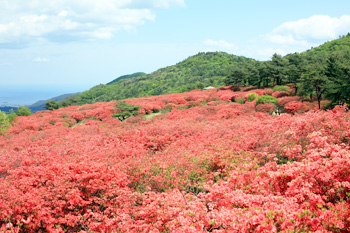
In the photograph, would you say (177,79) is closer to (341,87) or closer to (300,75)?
(300,75)

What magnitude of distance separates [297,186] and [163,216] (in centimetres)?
321

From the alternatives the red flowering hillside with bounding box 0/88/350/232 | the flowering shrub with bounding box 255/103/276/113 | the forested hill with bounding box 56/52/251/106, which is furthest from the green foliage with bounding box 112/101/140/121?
the forested hill with bounding box 56/52/251/106

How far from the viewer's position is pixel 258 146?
11.2 meters

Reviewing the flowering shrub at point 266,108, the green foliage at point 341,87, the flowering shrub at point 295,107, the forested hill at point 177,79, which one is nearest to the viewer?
the green foliage at point 341,87

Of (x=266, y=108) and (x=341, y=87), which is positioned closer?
(x=341, y=87)

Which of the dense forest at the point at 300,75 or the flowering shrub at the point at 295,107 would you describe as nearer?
the dense forest at the point at 300,75

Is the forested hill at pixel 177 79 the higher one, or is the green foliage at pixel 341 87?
the forested hill at pixel 177 79

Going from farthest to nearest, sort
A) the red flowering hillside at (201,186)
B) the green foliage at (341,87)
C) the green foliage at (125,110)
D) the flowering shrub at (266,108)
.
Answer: the green foliage at (125,110) → the flowering shrub at (266,108) → the green foliage at (341,87) → the red flowering hillside at (201,186)

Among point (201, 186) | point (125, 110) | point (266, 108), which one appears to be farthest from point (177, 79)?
point (201, 186)

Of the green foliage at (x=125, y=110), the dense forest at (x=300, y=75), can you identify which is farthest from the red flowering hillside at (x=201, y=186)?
the green foliage at (x=125, y=110)

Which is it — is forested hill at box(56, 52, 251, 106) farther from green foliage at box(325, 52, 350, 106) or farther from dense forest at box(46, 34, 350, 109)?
green foliage at box(325, 52, 350, 106)

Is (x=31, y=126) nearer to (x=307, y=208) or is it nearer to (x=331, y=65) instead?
(x=307, y=208)

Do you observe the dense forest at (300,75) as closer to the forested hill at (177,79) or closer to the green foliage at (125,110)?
the forested hill at (177,79)

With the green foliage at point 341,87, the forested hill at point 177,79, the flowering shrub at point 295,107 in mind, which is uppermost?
the forested hill at point 177,79
